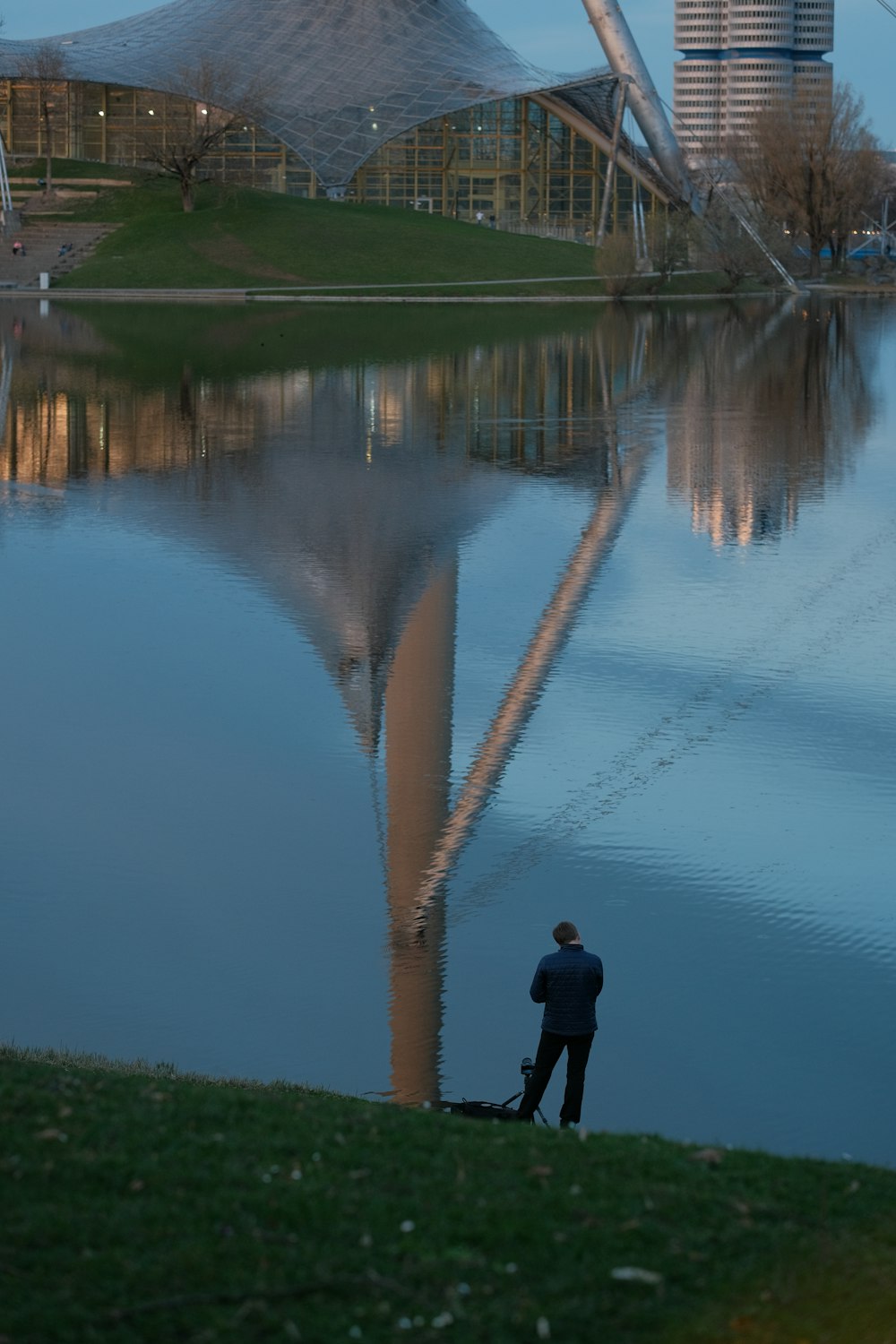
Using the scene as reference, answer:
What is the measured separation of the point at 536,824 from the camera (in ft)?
35.6

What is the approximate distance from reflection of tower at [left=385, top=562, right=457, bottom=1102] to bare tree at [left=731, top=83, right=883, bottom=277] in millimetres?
68169

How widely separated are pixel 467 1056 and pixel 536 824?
2.96 meters

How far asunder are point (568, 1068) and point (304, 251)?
206ft

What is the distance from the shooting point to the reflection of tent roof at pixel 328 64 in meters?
80.3

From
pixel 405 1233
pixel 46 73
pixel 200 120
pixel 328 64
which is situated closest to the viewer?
pixel 405 1233

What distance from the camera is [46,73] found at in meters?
79.6

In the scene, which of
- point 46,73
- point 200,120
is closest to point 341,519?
point 200,120

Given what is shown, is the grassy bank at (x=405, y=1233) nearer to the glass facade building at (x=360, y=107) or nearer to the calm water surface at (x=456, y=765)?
the calm water surface at (x=456, y=765)

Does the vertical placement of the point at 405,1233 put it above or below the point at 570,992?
above

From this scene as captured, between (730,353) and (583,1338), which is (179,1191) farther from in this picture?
(730,353)

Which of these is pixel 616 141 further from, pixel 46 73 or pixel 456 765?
pixel 456 765

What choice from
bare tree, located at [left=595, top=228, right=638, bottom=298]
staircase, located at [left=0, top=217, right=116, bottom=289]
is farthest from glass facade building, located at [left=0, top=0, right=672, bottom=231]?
bare tree, located at [left=595, top=228, right=638, bottom=298]

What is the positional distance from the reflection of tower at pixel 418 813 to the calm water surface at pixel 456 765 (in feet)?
0.11

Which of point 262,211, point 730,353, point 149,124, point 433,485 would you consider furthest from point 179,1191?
point 149,124
